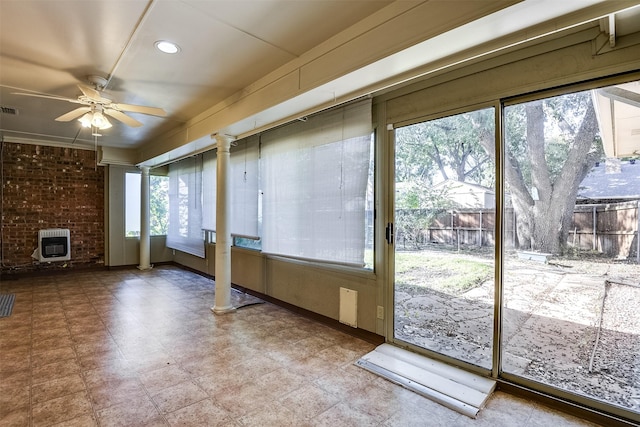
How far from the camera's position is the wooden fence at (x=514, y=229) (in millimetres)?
1958

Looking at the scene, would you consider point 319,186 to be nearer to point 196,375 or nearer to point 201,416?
point 196,375

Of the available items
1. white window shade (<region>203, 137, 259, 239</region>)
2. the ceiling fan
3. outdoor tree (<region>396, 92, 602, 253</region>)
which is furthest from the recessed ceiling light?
outdoor tree (<region>396, 92, 602, 253</region>)

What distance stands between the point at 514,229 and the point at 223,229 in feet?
10.7

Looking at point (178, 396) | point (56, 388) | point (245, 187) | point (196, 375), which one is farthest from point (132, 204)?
point (178, 396)

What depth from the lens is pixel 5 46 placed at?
247 cm

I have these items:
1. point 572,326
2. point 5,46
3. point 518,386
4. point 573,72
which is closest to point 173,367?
point 518,386

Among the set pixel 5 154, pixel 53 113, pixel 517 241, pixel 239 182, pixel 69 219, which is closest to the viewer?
pixel 517 241

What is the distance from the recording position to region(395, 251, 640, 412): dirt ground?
202 cm

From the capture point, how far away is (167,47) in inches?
98.7

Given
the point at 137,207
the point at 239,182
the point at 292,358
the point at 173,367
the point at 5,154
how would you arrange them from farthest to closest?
the point at 137,207
the point at 5,154
the point at 239,182
the point at 292,358
the point at 173,367

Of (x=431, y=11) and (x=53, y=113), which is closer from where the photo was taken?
(x=431, y=11)

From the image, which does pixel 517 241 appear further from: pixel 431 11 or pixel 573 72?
pixel 431 11

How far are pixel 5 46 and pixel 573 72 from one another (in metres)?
4.17

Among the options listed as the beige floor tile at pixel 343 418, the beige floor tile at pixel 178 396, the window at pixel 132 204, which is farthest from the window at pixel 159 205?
the beige floor tile at pixel 343 418
